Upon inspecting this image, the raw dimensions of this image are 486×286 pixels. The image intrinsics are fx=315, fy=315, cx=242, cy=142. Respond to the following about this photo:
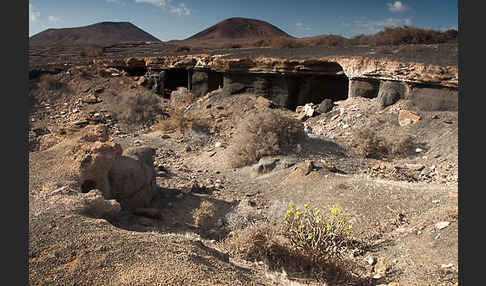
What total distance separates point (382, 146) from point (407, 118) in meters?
1.35

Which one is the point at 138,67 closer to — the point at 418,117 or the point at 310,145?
the point at 310,145

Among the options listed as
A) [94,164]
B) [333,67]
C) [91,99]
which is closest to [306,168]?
[94,164]

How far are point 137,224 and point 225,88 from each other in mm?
8554

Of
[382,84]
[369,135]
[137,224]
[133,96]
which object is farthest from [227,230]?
[133,96]

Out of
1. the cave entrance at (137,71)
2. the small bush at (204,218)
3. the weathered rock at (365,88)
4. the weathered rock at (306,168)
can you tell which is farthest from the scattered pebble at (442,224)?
the cave entrance at (137,71)

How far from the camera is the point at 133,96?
1291 centimetres

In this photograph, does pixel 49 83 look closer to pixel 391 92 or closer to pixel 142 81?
pixel 142 81

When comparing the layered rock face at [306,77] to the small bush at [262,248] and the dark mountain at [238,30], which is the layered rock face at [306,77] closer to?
the small bush at [262,248]

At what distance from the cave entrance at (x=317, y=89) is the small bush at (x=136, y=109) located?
17.7 ft

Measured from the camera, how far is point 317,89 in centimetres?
1125

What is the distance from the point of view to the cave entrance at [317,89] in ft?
36.6

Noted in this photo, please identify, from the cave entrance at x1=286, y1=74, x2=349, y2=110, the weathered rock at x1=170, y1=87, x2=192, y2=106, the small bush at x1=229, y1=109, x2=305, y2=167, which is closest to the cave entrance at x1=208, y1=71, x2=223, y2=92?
the weathered rock at x1=170, y1=87, x2=192, y2=106

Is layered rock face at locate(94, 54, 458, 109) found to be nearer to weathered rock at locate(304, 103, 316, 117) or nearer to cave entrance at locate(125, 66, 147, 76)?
weathered rock at locate(304, 103, 316, 117)

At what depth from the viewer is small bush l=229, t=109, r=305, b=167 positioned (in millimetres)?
7418
